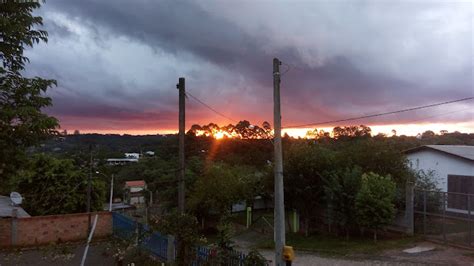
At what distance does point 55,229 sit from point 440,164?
76.1 feet

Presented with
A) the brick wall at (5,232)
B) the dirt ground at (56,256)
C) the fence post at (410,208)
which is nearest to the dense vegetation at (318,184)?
the fence post at (410,208)

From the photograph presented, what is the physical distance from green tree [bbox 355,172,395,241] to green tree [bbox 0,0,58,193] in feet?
44.8

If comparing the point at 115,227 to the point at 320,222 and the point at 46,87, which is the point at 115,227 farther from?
the point at 46,87

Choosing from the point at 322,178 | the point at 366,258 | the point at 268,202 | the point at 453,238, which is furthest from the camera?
the point at 268,202

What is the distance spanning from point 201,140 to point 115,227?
32.3 m

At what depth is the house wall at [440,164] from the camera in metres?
23.5

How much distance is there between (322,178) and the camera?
2152 centimetres

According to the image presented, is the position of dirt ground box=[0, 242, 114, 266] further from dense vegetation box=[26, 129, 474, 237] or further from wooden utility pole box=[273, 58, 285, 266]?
wooden utility pole box=[273, 58, 285, 266]

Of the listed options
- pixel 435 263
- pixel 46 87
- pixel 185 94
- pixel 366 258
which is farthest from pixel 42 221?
pixel 435 263

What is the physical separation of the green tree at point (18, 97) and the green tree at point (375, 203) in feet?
44.8

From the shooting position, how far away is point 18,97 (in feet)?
33.2

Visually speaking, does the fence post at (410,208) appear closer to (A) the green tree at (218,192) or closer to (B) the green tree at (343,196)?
(B) the green tree at (343,196)

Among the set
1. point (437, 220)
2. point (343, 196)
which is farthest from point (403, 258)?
point (343, 196)

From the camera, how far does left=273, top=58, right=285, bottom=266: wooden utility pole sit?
430 inches
